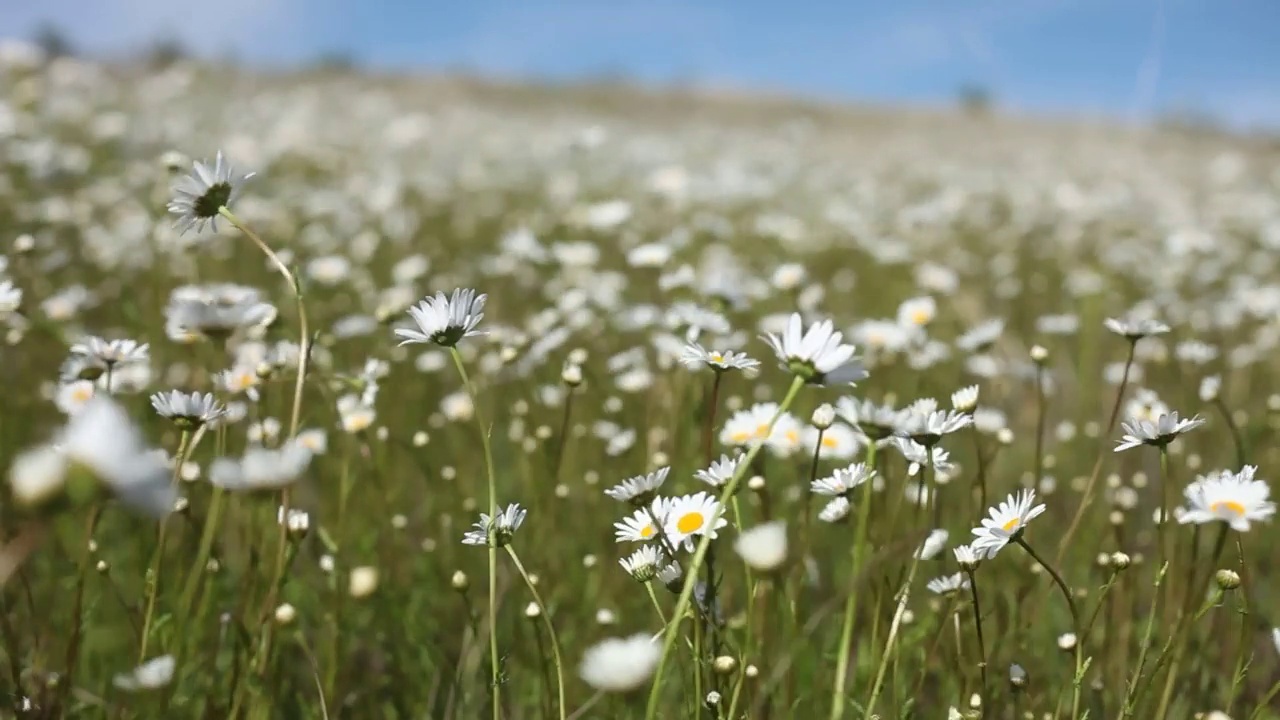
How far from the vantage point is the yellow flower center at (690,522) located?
124 cm

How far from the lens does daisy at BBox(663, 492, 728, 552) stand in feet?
3.93

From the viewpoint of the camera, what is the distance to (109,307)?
349cm

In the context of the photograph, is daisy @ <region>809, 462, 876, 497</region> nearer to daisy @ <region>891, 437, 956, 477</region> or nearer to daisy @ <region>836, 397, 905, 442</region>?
daisy @ <region>891, 437, 956, 477</region>

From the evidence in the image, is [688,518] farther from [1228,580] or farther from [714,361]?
[1228,580]

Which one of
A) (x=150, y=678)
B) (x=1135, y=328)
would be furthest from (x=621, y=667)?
(x=1135, y=328)

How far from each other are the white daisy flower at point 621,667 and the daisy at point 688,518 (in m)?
0.27

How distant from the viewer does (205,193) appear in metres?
1.28

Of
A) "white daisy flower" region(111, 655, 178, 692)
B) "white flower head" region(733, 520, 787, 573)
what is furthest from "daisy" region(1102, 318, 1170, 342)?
"white daisy flower" region(111, 655, 178, 692)

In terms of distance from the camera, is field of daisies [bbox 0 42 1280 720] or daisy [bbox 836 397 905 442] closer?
daisy [bbox 836 397 905 442]

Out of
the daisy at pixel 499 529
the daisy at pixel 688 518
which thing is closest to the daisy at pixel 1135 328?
the daisy at pixel 688 518

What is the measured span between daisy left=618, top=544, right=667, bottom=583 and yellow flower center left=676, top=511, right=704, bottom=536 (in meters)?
0.05

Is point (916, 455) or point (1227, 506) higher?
point (916, 455)

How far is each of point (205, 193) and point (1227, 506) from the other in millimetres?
1360

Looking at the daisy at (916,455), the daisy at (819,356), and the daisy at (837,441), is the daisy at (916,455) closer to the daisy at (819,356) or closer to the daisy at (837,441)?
the daisy at (819,356)
